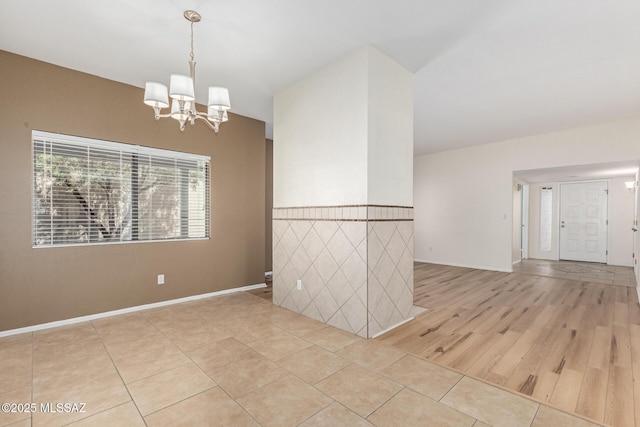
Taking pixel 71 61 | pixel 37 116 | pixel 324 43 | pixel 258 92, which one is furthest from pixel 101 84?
pixel 324 43

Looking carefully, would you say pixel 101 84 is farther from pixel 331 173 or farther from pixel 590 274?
pixel 590 274

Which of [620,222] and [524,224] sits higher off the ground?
[620,222]

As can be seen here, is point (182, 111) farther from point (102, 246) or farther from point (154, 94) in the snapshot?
point (102, 246)

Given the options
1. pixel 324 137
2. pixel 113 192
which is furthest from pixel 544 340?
pixel 113 192

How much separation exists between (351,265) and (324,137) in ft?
4.53

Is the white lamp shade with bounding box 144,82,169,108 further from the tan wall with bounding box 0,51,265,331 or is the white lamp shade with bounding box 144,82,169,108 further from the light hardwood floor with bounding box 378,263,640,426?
the light hardwood floor with bounding box 378,263,640,426

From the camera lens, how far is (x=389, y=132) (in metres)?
2.94

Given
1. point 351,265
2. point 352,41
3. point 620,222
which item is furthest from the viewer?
point 620,222

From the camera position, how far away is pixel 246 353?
2.40 m

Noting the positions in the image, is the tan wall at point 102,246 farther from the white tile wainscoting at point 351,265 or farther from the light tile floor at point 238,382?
the white tile wainscoting at point 351,265

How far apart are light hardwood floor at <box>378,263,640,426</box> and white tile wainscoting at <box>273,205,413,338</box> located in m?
0.32

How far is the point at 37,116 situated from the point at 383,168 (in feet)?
11.6

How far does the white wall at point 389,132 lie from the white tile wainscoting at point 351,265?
0.61 ft

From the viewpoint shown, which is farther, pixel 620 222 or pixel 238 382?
pixel 620 222
